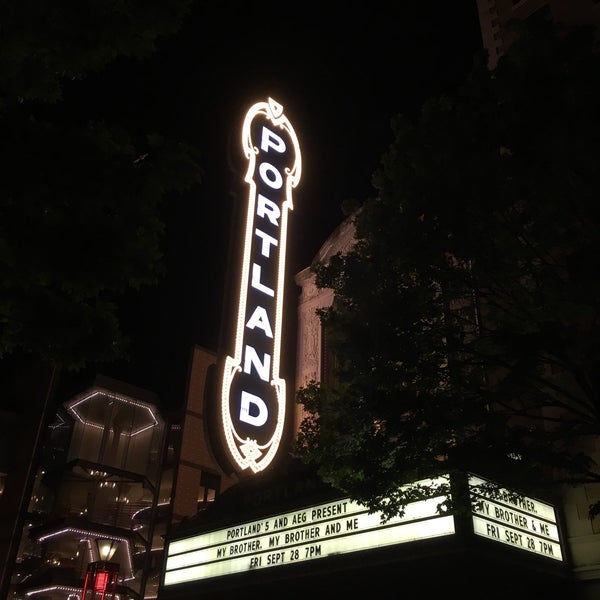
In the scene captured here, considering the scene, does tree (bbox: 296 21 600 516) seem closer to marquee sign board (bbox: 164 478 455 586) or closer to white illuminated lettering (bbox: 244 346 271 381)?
marquee sign board (bbox: 164 478 455 586)

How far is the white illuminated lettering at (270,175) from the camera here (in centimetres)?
1730

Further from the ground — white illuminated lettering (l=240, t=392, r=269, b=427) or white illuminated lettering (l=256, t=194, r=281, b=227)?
white illuminated lettering (l=256, t=194, r=281, b=227)

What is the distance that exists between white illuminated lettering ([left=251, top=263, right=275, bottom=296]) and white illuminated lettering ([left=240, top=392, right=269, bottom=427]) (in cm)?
289

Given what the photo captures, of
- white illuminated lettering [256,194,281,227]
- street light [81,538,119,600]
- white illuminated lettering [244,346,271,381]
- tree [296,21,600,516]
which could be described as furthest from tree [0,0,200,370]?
street light [81,538,119,600]

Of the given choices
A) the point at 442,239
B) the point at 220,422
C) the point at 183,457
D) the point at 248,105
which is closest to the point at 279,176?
the point at 248,105

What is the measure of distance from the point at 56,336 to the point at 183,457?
23801mm

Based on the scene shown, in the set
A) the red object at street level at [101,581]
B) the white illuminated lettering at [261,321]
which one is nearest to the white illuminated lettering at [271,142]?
the white illuminated lettering at [261,321]

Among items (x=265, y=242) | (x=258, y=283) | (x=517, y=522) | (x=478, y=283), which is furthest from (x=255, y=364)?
(x=517, y=522)

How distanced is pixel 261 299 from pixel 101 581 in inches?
553

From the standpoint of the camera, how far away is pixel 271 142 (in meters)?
18.5

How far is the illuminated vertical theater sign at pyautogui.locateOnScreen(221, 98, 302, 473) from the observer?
43.6 feet

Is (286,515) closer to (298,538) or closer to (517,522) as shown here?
(298,538)

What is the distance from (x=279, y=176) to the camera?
702 inches

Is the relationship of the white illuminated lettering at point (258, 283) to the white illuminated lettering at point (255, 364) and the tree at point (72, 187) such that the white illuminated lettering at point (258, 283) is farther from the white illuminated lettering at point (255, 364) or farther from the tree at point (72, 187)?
the tree at point (72, 187)
